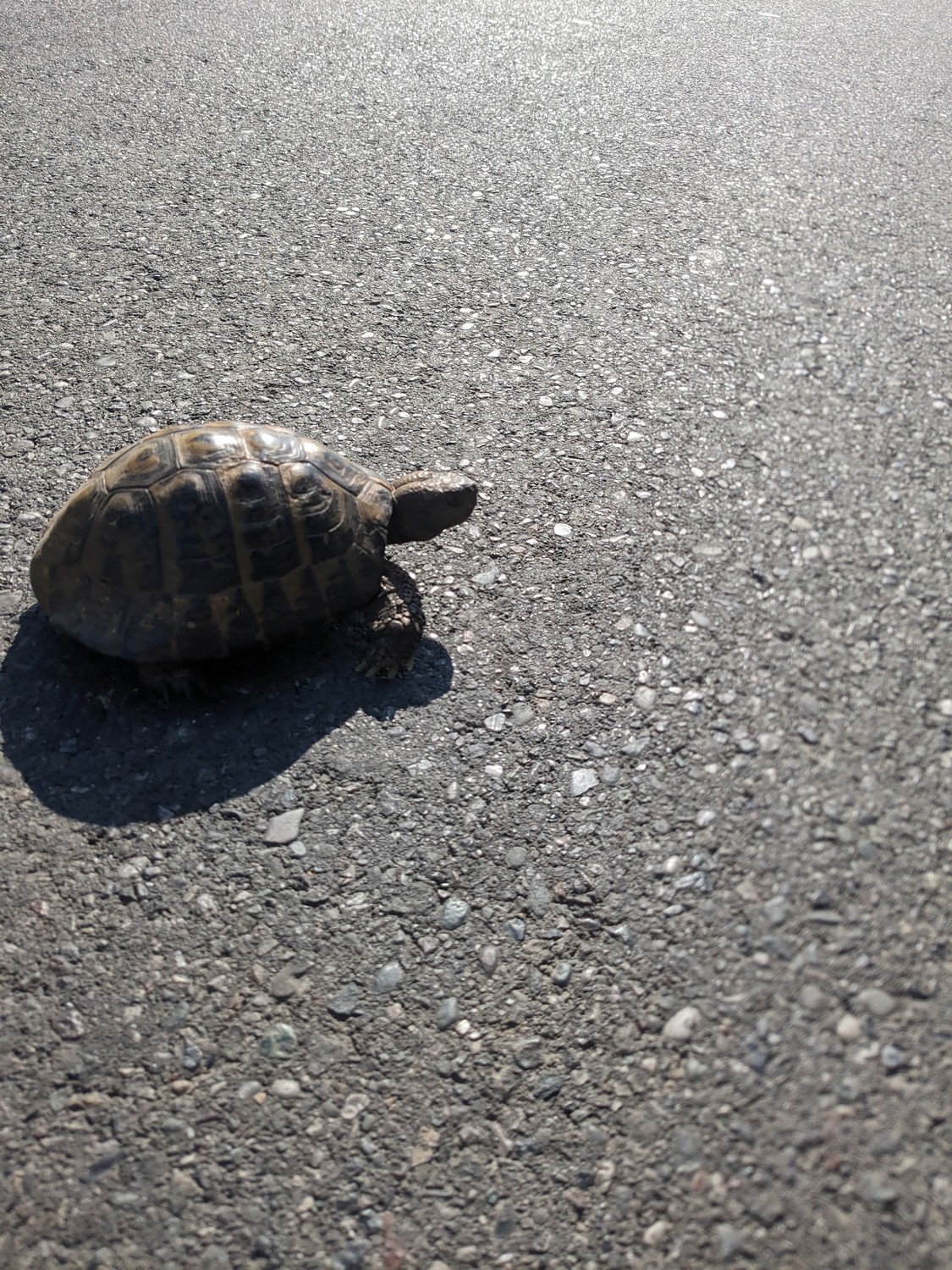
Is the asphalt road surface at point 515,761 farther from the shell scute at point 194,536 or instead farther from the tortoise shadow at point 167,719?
the shell scute at point 194,536

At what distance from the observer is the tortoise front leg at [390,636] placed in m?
3.59

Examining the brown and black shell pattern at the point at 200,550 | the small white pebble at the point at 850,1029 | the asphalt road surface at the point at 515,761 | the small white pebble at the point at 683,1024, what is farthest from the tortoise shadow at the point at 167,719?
the small white pebble at the point at 850,1029

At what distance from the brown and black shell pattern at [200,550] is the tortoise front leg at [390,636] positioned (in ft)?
0.37

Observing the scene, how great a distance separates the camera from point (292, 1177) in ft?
8.00

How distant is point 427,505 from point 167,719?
1.18 metres

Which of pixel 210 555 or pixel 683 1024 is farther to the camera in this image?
pixel 210 555

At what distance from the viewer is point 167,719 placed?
346cm

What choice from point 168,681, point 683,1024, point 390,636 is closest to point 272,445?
point 390,636

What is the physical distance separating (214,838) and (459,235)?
13.3 feet

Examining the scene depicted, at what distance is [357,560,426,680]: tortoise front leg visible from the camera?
141 inches

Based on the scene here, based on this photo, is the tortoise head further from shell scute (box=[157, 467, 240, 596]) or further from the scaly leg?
the scaly leg

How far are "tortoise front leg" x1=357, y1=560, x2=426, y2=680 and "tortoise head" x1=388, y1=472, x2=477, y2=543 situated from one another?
28 centimetres

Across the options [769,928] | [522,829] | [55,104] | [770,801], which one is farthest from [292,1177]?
[55,104]

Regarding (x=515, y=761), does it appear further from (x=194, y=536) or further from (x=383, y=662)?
(x=194, y=536)
